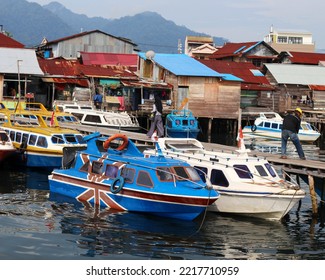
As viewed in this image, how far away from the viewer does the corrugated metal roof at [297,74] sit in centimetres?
6694

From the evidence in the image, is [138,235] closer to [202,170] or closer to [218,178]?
[218,178]

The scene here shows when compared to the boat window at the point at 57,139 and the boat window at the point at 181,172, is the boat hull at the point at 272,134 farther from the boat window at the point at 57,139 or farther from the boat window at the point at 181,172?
the boat window at the point at 181,172

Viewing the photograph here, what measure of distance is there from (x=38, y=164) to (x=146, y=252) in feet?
48.7

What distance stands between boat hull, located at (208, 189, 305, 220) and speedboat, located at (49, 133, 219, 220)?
1.47 metres

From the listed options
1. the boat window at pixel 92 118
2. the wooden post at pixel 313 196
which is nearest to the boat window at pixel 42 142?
the wooden post at pixel 313 196

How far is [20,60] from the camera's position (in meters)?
55.9

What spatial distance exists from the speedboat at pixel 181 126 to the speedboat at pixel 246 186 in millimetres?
26233

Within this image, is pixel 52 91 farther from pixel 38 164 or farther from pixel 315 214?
pixel 315 214

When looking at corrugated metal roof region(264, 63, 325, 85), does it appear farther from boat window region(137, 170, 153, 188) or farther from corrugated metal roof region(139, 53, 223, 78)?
boat window region(137, 170, 153, 188)

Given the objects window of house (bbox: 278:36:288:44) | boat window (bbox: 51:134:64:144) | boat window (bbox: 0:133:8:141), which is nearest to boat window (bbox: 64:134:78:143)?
boat window (bbox: 51:134:64:144)

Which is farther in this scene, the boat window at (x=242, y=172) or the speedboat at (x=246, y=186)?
the boat window at (x=242, y=172)

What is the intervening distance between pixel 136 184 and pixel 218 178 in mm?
3147

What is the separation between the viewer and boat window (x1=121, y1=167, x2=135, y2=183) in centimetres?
2234

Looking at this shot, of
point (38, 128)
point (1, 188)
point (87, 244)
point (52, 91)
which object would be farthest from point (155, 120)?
point (52, 91)
